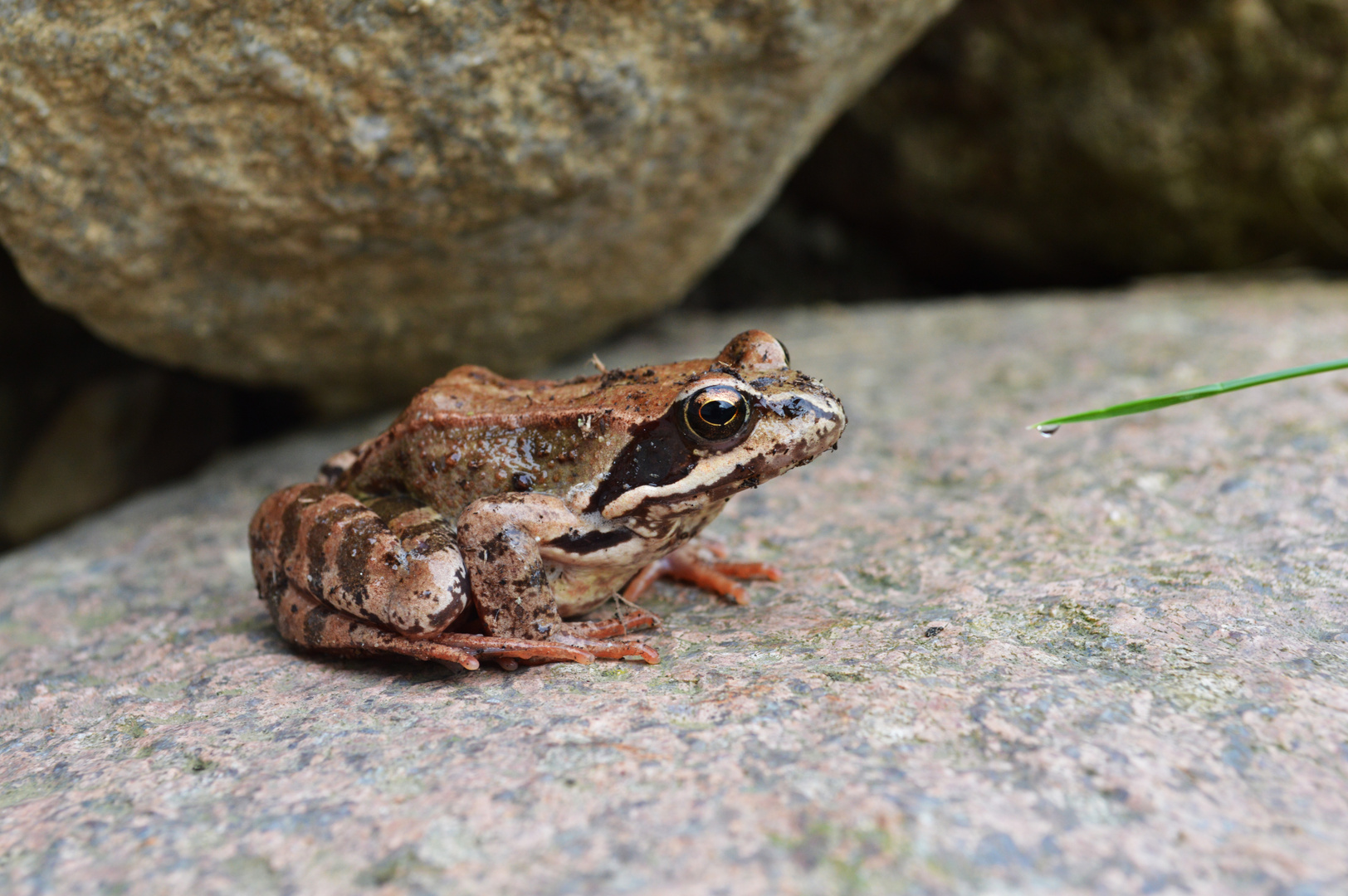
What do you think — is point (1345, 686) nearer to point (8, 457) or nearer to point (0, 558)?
point (0, 558)

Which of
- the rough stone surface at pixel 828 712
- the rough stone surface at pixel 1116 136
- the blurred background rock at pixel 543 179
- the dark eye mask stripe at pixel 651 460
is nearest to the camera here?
the rough stone surface at pixel 828 712

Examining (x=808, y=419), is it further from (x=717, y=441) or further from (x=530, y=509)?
(x=530, y=509)

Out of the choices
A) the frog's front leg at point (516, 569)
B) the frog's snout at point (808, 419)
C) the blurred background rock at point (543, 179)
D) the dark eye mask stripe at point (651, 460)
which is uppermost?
the blurred background rock at point (543, 179)

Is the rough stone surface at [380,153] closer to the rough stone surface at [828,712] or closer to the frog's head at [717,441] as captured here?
the rough stone surface at [828,712]

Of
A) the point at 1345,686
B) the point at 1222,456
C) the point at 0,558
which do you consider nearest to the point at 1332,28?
the point at 1222,456

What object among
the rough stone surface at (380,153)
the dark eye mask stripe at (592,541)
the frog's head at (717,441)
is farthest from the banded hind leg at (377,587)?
the rough stone surface at (380,153)
